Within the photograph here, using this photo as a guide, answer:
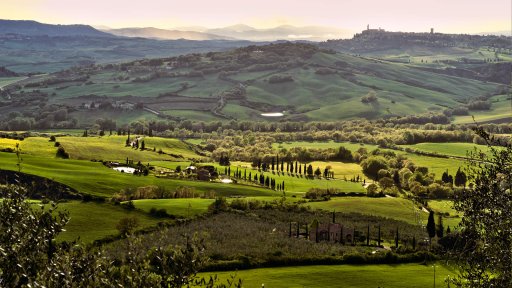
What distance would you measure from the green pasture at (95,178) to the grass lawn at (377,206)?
708 inches

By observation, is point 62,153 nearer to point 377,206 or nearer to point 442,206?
point 377,206

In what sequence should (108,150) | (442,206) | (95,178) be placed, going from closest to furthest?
1. (95,178)
2. (442,206)
3. (108,150)

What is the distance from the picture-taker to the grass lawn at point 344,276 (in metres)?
53.5

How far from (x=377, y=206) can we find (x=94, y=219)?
69.2 meters

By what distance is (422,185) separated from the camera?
135 m

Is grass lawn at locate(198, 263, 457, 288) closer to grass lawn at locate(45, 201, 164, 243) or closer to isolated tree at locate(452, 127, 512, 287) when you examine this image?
grass lawn at locate(45, 201, 164, 243)

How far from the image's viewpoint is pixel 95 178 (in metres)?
104

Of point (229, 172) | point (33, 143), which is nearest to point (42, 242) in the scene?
point (229, 172)

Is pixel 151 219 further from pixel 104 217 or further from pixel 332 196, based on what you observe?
pixel 332 196

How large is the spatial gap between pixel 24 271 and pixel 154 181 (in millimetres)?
90793

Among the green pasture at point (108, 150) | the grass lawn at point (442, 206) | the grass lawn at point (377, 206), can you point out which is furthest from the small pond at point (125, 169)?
the grass lawn at point (442, 206)

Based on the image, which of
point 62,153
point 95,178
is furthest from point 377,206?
Answer: point 62,153

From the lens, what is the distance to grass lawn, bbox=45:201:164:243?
66.8 m

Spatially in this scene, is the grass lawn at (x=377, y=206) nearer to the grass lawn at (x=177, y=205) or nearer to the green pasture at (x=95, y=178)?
the green pasture at (x=95, y=178)
